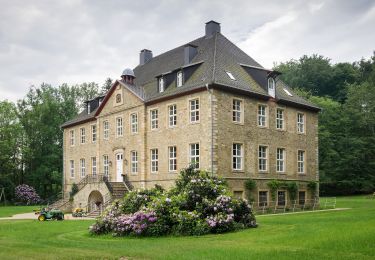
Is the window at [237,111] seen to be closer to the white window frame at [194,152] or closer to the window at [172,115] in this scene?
the white window frame at [194,152]

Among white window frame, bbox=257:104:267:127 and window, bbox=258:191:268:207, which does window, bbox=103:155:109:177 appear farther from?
white window frame, bbox=257:104:267:127

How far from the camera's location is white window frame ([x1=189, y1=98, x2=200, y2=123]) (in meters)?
30.4

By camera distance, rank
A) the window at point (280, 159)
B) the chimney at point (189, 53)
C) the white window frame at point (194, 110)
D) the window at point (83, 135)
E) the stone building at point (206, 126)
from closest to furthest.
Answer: the stone building at point (206, 126) → the white window frame at point (194, 110) → the window at point (280, 159) → the chimney at point (189, 53) → the window at point (83, 135)

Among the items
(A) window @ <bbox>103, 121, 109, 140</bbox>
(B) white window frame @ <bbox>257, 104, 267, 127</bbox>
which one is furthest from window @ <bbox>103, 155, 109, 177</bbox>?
(B) white window frame @ <bbox>257, 104, 267, 127</bbox>

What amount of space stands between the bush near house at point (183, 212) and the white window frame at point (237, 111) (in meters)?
10.9

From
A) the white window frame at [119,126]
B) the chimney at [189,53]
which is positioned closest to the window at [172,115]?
the chimney at [189,53]

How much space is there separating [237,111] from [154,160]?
7.24 meters

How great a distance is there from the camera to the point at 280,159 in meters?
33.6

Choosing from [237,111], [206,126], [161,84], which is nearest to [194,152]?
[206,126]

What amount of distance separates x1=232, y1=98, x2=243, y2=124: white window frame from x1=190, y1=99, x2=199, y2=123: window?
234 centimetres

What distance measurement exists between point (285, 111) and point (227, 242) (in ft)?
69.9

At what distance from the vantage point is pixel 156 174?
3338cm

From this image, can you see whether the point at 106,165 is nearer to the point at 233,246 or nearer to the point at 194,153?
the point at 194,153

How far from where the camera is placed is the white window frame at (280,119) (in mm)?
33684
